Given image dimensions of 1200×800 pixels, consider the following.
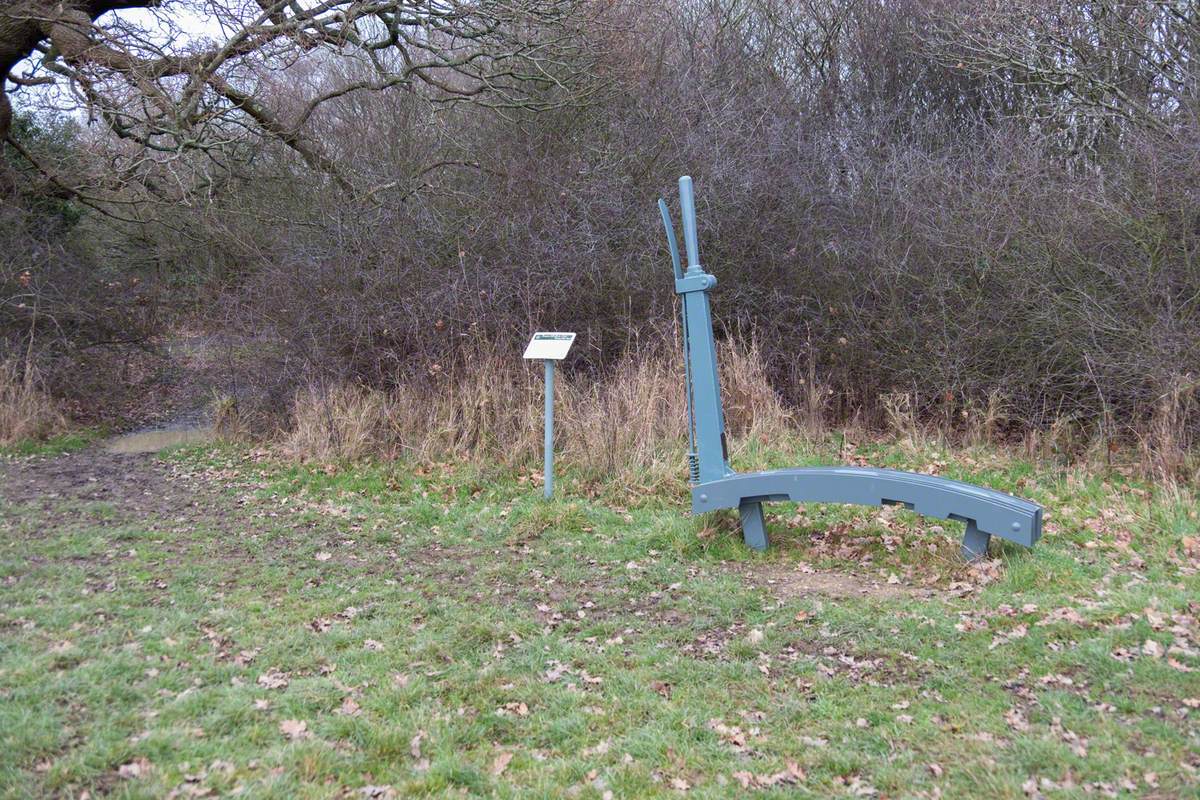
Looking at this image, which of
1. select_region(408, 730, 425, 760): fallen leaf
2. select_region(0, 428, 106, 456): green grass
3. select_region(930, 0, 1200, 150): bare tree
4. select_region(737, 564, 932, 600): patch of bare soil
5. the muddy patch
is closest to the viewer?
select_region(408, 730, 425, 760): fallen leaf

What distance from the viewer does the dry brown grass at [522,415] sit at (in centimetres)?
803

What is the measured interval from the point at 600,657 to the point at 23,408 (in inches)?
376

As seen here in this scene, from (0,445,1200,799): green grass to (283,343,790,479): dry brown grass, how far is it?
127 cm

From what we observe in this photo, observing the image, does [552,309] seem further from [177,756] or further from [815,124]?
[177,756]

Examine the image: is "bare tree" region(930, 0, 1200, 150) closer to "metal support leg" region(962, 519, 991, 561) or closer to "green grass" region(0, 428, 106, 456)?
"metal support leg" region(962, 519, 991, 561)

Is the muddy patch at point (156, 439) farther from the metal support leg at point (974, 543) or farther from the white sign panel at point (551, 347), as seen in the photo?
the metal support leg at point (974, 543)

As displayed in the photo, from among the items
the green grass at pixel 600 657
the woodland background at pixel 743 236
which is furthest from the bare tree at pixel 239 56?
the green grass at pixel 600 657

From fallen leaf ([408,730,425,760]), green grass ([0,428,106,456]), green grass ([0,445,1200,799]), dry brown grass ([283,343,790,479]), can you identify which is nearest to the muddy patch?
green grass ([0,428,106,456])

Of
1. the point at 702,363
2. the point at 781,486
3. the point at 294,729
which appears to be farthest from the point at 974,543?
the point at 294,729

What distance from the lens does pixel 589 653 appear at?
4434 mm

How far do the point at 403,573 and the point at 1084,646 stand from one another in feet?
12.2

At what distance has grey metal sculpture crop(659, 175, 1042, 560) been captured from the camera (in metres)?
5.32

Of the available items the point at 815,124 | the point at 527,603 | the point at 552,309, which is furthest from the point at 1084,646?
the point at 815,124

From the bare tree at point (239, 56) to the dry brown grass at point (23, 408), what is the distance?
315 cm
